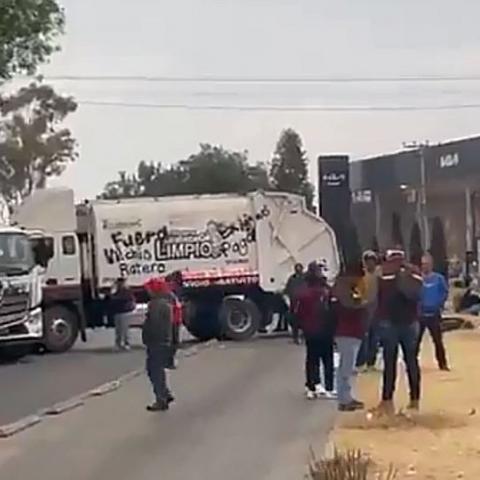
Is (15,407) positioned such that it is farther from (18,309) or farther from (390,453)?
(18,309)

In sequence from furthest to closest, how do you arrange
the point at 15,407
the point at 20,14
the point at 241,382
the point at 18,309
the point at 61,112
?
1. the point at 61,112
2. the point at 20,14
3. the point at 18,309
4. the point at 241,382
5. the point at 15,407

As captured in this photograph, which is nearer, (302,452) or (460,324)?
(302,452)

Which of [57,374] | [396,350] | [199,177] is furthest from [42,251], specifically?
[199,177]

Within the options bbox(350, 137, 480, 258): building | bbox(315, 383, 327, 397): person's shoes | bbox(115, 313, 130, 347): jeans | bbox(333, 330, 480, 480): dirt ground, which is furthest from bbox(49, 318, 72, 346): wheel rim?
bbox(350, 137, 480, 258): building

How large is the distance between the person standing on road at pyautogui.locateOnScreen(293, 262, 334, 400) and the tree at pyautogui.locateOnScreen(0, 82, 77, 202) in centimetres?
4887

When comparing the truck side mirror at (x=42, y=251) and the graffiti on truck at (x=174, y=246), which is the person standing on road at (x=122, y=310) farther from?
the truck side mirror at (x=42, y=251)

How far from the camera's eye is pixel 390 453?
1516cm

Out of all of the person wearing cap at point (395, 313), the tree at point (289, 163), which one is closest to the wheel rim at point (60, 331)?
the person wearing cap at point (395, 313)

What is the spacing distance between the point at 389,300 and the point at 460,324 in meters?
20.9

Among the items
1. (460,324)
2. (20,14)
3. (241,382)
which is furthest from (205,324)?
(241,382)

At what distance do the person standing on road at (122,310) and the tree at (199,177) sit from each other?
62.6 metres

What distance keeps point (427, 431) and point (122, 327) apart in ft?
65.2

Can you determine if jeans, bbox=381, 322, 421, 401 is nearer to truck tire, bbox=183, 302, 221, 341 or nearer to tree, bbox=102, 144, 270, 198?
truck tire, bbox=183, 302, 221, 341

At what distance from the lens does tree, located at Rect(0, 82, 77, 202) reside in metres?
70.2
